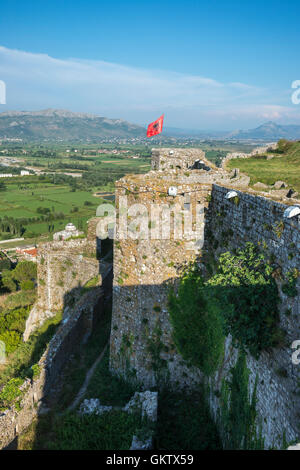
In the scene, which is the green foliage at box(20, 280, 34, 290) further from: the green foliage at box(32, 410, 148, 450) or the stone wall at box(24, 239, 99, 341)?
the green foliage at box(32, 410, 148, 450)

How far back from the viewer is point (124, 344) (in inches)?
437

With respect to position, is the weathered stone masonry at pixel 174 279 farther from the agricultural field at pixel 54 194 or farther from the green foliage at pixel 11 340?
the agricultural field at pixel 54 194

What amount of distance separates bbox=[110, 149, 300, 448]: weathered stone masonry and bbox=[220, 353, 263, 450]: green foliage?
0.28 meters

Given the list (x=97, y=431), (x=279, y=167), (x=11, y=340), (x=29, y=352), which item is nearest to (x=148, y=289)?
(x=97, y=431)

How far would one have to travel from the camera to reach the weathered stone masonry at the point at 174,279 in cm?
613

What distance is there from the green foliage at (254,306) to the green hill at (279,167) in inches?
301

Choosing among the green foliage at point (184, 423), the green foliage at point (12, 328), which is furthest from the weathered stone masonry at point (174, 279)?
the green foliage at point (12, 328)

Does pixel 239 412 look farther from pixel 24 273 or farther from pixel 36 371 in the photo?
pixel 24 273

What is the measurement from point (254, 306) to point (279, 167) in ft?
52.4

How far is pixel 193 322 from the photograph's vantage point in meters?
9.94

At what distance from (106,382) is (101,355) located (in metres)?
2.14

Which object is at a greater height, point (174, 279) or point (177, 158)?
point (177, 158)

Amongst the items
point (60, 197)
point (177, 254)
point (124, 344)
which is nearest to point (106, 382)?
point (124, 344)
